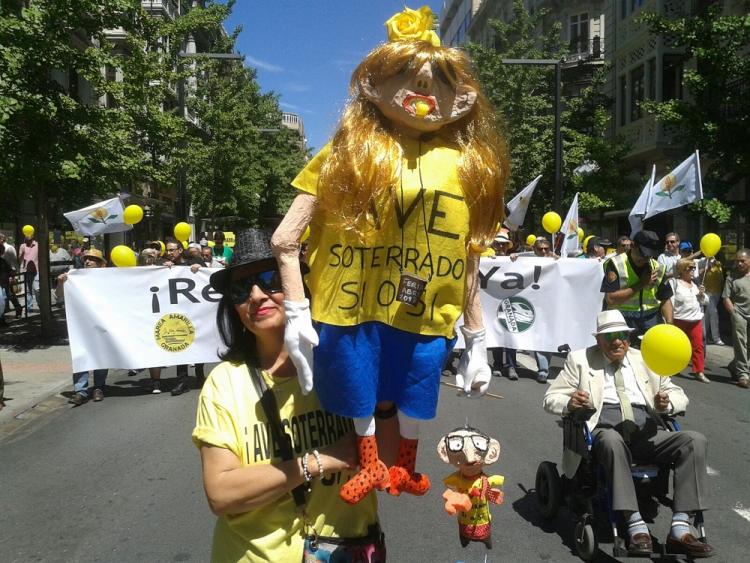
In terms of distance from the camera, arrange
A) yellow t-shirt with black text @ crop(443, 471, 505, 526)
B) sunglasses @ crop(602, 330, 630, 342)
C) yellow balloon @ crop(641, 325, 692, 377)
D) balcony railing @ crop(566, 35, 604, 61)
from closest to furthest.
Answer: yellow t-shirt with black text @ crop(443, 471, 505, 526)
yellow balloon @ crop(641, 325, 692, 377)
sunglasses @ crop(602, 330, 630, 342)
balcony railing @ crop(566, 35, 604, 61)

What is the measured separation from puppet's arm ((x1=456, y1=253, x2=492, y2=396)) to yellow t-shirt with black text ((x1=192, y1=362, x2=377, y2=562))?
0.36 meters

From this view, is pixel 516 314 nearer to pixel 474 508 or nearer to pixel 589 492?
pixel 589 492

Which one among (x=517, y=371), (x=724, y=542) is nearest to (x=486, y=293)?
(x=517, y=371)

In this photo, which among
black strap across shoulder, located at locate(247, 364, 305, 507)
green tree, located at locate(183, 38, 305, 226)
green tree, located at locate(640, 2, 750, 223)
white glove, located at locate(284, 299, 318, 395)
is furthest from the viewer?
green tree, located at locate(183, 38, 305, 226)

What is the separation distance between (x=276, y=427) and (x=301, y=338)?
366 millimetres

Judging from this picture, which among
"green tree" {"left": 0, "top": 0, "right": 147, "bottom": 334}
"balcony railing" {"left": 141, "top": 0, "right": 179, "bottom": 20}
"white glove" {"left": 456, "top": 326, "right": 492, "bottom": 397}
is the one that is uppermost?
"balcony railing" {"left": 141, "top": 0, "right": 179, "bottom": 20}

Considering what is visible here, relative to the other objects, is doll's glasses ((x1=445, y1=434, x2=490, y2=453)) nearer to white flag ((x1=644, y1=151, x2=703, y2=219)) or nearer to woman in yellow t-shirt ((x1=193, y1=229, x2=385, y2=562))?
woman in yellow t-shirt ((x1=193, y1=229, x2=385, y2=562))

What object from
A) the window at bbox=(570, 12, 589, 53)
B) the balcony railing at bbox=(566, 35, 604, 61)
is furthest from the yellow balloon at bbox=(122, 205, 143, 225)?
the window at bbox=(570, 12, 589, 53)

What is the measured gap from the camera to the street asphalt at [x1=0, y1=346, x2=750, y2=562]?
4.11m

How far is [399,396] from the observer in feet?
5.94

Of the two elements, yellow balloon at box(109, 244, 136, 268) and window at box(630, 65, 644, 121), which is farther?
window at box(630, 65, 644, 121)

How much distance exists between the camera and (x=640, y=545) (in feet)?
12.4

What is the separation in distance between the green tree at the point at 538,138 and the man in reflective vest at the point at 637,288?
1082 centimetres

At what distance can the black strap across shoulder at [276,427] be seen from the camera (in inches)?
74.6
